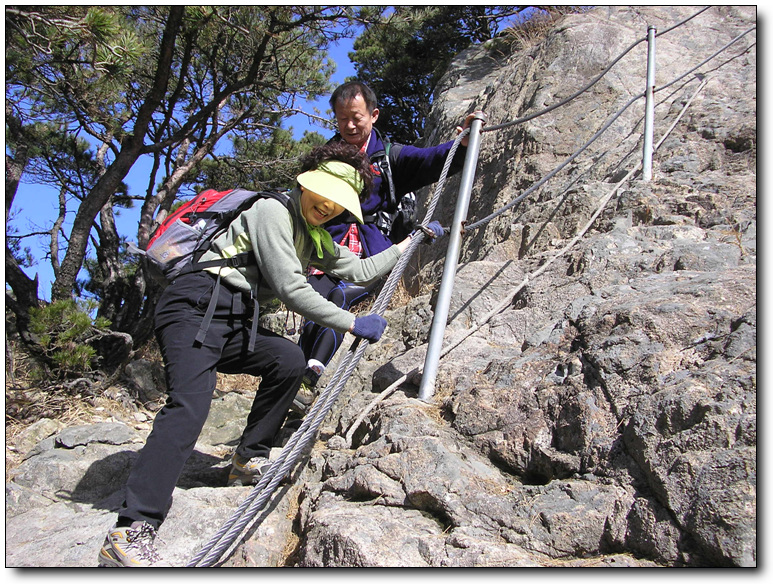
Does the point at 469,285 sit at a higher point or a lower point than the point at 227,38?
lower

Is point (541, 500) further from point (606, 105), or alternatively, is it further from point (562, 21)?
point (562, 21)

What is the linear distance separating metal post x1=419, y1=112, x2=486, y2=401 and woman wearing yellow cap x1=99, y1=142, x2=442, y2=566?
0.55 meters

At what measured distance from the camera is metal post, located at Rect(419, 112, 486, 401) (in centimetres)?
329

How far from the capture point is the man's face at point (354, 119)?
3830 mm

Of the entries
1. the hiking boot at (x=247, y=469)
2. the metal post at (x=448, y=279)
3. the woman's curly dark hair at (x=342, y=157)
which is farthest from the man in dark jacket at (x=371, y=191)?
the woman's curly dark hair at (x=342, y=157)

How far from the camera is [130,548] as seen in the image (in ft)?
7.93

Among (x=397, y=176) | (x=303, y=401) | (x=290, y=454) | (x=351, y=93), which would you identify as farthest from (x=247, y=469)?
(x=351, y=93)

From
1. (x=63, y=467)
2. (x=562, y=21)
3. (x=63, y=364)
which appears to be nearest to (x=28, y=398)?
(x=63, y=364)

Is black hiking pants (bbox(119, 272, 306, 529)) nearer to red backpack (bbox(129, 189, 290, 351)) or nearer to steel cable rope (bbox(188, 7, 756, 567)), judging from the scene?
red backpack (bbox(129, 189, 290, 351))

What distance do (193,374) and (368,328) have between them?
2.65 ft

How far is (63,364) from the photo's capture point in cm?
515

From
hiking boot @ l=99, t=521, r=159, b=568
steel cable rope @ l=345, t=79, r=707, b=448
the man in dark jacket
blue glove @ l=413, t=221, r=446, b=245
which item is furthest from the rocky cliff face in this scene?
blue glove @ l=413, t=221, r=446, b=245

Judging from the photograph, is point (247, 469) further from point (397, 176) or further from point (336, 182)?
point (397, 176)

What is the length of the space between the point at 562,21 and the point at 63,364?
6212 millimetres
